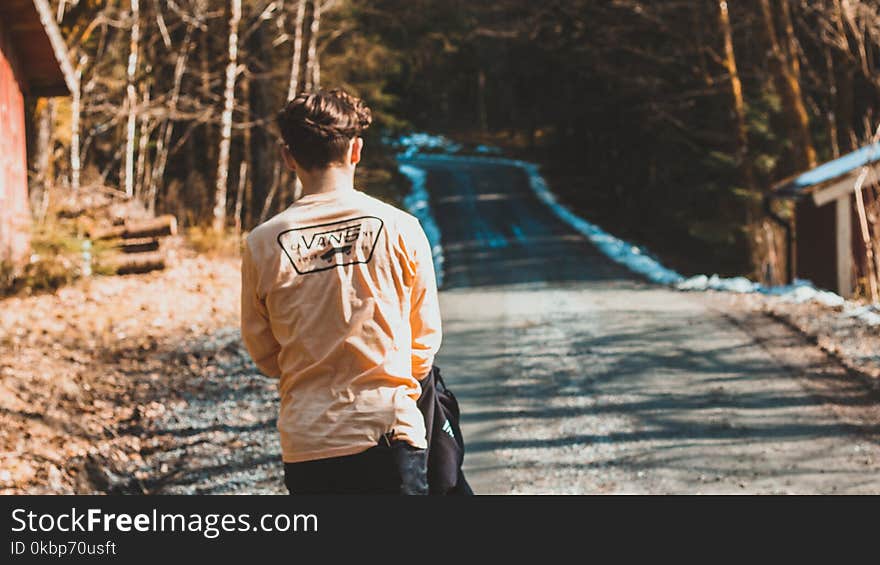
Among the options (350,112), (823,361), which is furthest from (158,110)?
(350,112)

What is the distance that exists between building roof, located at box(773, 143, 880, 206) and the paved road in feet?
18.3

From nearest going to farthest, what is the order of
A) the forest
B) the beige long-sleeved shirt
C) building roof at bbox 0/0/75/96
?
the beige long-sleeved shirt → building roof at bbox 0/0/75/96 → the forest

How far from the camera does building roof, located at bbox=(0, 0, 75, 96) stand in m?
14.5

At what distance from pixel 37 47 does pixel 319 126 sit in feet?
44.2

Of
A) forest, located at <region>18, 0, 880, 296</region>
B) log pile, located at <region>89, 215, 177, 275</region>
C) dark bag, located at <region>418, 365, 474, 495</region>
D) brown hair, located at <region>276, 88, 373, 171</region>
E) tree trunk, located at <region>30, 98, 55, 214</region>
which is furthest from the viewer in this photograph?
forest, located at <region>18, 0, 880, 296</region>

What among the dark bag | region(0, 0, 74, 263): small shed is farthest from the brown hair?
region(0, 0, 74, 263): small shed

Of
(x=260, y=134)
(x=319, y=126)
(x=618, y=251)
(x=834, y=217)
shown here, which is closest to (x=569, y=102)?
(x=618, y=251)

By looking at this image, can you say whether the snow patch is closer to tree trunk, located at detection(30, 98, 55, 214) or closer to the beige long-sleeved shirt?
tree trunk, located at detection(30, 98, 55, 214)

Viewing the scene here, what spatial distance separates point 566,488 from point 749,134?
23024 mm

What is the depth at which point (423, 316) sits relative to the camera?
308 centimetres

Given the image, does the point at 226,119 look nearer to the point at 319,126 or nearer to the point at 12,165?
A: the point at 12,165

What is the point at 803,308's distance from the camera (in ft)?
46.9

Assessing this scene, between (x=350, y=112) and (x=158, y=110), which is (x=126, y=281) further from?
(x=350, y=112)

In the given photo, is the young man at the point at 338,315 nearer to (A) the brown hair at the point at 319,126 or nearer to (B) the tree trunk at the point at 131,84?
(A) the brown hair at the point at 319,126
